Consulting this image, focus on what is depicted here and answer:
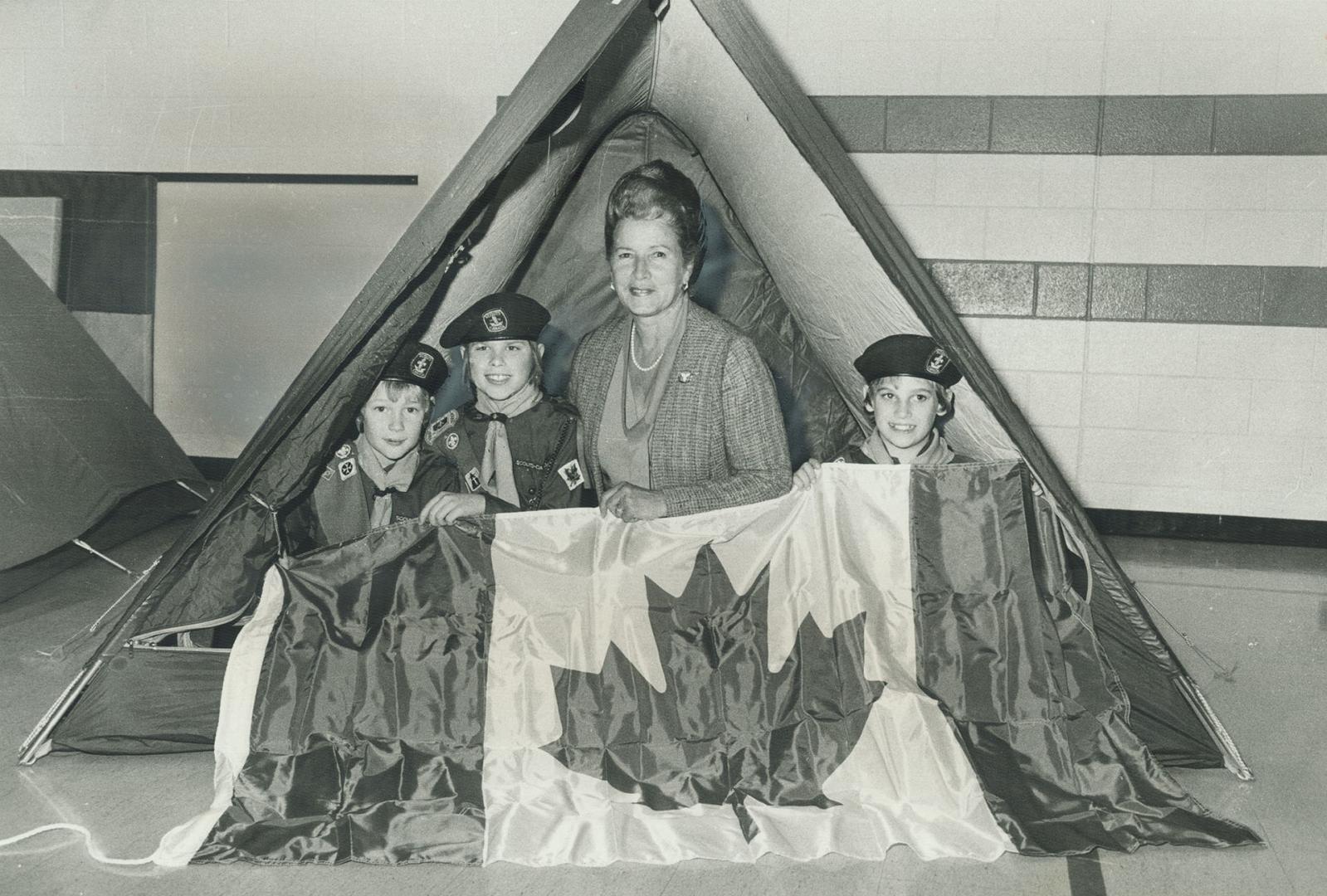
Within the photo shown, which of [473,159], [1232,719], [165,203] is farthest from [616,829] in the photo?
[165,203]

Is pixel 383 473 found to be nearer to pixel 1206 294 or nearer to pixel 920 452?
pixel 920 452

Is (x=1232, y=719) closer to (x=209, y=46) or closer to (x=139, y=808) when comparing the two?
(x=139, y=808)

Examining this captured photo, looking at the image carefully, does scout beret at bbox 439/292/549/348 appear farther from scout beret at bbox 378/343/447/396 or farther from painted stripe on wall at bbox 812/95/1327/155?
painted stripe on wall at bbox 812/95/1327/155

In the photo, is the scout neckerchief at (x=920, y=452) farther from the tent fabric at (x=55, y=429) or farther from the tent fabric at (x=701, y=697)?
the tent fabric at (x=55, y=429)

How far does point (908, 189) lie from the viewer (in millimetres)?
4453

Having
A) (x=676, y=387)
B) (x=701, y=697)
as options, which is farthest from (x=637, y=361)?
(x=701, y=697)

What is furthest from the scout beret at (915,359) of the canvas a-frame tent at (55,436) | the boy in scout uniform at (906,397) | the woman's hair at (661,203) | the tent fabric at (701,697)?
the canvas a-frame tent at (55,436)

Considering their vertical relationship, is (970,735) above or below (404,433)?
below

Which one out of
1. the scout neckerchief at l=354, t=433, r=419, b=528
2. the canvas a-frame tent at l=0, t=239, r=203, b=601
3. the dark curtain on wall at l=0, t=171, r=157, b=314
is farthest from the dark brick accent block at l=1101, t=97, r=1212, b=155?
the dark curtain on wall at l=0, t=171, r=157, b=314

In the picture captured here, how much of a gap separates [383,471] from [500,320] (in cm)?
42

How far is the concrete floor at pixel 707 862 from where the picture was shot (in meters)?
1.83

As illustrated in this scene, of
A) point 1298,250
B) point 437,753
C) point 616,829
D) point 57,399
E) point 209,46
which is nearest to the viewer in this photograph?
point 616,829

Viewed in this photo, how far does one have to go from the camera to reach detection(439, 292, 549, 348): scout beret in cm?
248

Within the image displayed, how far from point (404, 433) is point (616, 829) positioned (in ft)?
3.31
